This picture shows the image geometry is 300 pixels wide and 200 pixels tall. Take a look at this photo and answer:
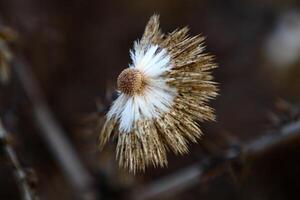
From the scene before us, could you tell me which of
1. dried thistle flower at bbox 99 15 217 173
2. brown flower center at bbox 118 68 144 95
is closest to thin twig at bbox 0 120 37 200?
dried thistle flower at bbox 99 15 217 173

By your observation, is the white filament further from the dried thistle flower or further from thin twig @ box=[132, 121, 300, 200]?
thin twig @ box=[132, 121, 300, 200]

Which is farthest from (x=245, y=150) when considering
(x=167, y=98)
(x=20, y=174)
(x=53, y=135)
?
(x=53, y=135)

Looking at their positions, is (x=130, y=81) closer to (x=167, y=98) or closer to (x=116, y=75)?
(x=167, y=98)

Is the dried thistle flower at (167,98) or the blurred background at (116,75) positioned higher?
the blurred background at (116,75)

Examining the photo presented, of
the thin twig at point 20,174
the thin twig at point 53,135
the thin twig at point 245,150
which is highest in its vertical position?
the thin twig at point 53,135

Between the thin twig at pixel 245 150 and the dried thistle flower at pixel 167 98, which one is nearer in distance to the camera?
the dried thistle flower at pixel 167 98

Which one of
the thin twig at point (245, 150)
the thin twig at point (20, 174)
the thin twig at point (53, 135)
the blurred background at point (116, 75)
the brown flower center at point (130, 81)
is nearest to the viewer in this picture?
the brown flower center at point (130, 81)

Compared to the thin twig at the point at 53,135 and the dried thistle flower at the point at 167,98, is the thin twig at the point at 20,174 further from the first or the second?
the thin twig at the point at 53,135

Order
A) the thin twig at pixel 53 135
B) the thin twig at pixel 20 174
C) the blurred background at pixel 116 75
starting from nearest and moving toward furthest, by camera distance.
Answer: the thin twig at pixel 20 174 → the thin twig at pixel 53 135 → the blurred background at pixel 116 75

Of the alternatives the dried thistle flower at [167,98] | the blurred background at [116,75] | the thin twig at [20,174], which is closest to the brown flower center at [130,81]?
the dried thistle flower at [167,98]

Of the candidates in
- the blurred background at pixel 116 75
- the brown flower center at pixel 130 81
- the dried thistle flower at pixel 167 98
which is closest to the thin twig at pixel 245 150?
the blurred background at pixel 116 75
